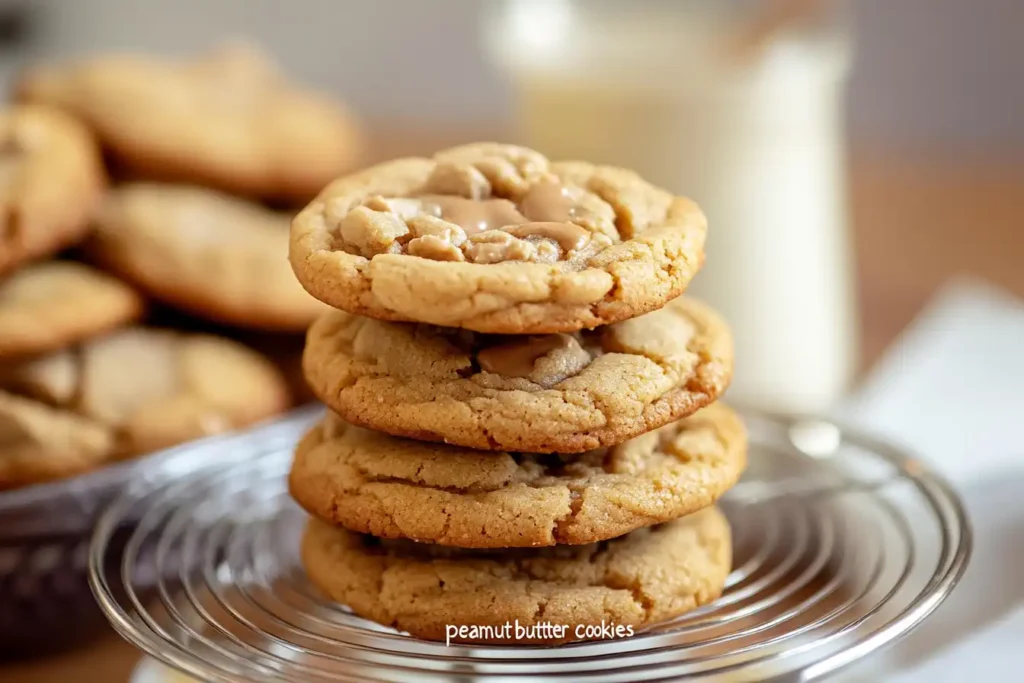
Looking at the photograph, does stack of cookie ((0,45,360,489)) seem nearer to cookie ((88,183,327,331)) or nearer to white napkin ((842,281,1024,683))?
cookie ((88,183,327,331))

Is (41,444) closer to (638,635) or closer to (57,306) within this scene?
(57,306)

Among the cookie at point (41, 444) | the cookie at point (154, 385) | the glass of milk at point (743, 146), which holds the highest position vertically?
the glass of milk at point (743, 146)

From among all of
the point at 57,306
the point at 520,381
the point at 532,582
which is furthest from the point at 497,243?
the point at 57,306

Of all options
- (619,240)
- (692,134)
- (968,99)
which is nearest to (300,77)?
(968,99)

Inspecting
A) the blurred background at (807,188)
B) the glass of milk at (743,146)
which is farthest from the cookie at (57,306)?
the glass of milk at (743,146)

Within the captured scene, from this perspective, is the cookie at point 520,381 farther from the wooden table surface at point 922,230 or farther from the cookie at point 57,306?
the wooden table surface at point 922,230

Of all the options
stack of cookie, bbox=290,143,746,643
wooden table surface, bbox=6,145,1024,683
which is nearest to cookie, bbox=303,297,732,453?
stack of cookie, bbox=290,143,746,643
